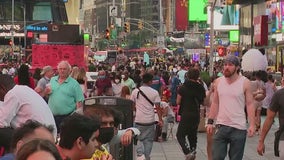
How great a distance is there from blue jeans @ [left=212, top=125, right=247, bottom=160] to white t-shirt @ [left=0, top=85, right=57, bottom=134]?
2505 mm

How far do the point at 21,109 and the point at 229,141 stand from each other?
2923mm

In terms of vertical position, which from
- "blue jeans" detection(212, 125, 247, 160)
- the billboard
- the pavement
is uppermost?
the billboard

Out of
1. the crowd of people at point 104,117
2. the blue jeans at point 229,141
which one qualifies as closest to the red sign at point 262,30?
the crowd of people at point 104,117

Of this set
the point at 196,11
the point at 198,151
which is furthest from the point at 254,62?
→ the point at 196,11

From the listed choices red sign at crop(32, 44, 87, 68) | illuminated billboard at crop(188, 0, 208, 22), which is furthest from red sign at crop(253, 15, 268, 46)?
illuminated billboard at crop(188, 0, 208, 22)

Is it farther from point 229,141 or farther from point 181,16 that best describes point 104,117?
point 181,16

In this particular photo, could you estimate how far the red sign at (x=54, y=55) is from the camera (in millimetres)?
25484

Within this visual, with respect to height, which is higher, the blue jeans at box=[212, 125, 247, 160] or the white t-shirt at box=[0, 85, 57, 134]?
the white t-shirt at box=[0, 85, 57, 134]

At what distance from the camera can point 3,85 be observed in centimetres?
736

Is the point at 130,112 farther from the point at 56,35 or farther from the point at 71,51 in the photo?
the point at 56,35

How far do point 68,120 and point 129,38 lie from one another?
423 ft

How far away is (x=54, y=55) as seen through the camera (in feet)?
84.7

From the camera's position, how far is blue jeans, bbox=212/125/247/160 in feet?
28.1

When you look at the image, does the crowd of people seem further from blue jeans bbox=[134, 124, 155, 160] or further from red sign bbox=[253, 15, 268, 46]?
red sign bbox=[253, 15, 268, 46]
